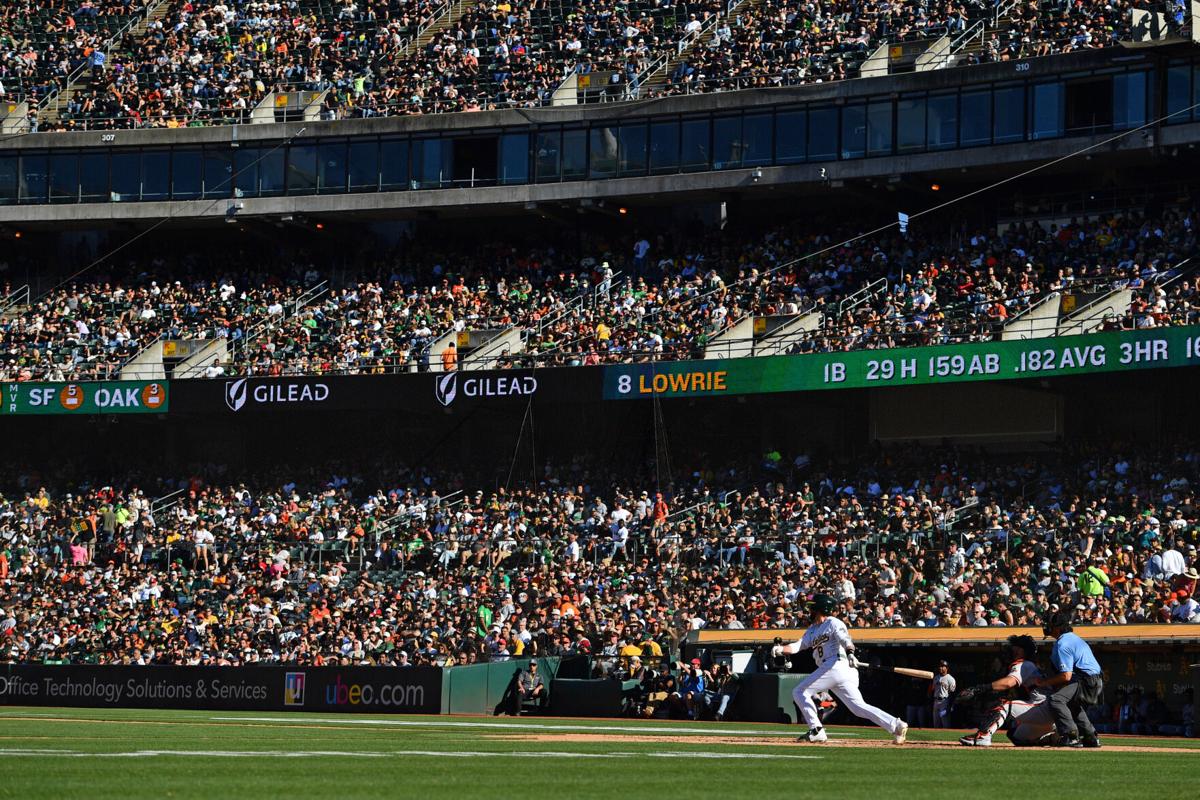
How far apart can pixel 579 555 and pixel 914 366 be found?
8403 mm

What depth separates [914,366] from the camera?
1494 inches

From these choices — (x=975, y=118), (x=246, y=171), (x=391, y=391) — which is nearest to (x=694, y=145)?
(x=975, y=118)

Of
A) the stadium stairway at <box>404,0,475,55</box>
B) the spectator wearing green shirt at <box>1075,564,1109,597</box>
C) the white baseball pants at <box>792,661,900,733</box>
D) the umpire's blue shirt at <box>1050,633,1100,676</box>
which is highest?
the stadium stairway at <box>404,0,475,55</box>

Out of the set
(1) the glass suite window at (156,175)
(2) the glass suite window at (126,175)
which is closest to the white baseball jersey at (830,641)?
(1) the glass suite window at (156,175)

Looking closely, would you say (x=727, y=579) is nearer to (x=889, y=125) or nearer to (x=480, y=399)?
(x=480, y=399)

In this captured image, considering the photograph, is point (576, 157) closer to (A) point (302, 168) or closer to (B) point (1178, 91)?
(A) point (302, 168)

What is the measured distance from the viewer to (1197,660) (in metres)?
24.5

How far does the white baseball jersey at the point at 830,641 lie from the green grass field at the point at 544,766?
0.85 m

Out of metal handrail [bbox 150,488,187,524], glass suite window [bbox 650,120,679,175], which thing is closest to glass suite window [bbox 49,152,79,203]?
metal handrail [bbox 150,488,187,524]

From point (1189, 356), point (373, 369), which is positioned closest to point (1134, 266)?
point (1189, 356)

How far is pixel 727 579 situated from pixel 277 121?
933 inches

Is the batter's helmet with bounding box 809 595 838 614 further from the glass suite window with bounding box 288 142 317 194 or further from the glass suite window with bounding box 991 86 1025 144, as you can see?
the glass suite window with bounding box 288 142 317 194

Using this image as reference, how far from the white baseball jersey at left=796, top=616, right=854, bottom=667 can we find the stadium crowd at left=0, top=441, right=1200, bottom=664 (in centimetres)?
1061

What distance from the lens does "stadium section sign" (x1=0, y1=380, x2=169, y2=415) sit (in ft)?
149
